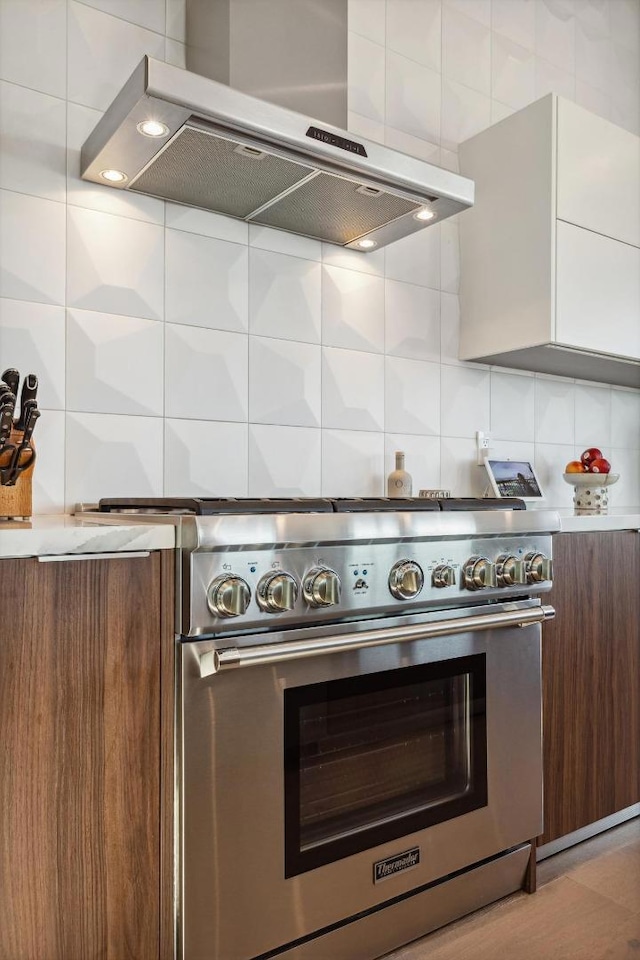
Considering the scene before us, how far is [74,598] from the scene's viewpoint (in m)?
1.09

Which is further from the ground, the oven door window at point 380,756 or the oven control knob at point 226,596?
the oven control knob at point 226,596

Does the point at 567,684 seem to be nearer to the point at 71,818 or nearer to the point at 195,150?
the point at 71,818

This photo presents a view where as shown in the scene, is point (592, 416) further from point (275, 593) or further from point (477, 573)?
point (275, 593)

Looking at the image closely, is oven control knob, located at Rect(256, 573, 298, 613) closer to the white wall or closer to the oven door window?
the oven door window

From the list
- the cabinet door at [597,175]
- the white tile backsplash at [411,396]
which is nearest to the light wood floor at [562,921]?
the white tile backsplash at [411,396]

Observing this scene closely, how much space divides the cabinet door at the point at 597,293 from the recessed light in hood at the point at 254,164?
19.9 inches

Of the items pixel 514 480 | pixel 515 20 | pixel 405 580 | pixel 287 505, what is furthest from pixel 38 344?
pixel 515 20

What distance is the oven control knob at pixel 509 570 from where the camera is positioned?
62.2 inches

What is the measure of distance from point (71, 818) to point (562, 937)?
A: 111 centimetres

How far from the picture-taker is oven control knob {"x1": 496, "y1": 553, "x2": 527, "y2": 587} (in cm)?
158

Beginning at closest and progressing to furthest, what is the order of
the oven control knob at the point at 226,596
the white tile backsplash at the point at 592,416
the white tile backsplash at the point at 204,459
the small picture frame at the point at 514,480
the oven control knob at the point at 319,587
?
the oven control knob at the point at 226,596, the oven control knob at the point at 319,587, the white tile backsplash at the point at 204,459, the small picture frame at the point at 514,480, the white tile backsplash at the point at 592,416

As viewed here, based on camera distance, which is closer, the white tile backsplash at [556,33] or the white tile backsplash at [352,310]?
the white tile backsplash at [352,310]

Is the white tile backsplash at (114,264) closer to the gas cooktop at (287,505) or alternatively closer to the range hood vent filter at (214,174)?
the range hood vent filter at (214,174)

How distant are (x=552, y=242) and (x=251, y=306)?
0.94 meters
